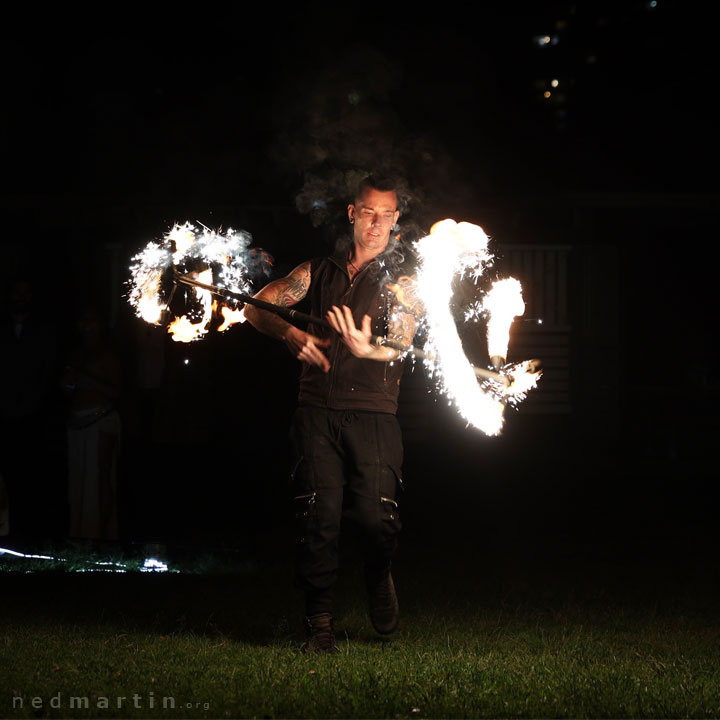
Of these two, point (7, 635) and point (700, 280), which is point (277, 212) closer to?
point (700, 280)

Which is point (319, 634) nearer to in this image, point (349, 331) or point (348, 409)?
point (348, 409)

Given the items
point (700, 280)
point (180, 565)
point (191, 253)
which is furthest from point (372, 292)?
point (700, 280)

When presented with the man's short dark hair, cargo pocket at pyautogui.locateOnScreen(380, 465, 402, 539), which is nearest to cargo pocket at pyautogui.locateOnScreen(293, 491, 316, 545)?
cargo pocket at pyautogui.locateOnScreen(380, 465, 402, 539)

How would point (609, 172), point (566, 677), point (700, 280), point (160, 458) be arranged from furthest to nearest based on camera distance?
point (700, 280), point (609, 172), point (160, 458), point (566, 677)

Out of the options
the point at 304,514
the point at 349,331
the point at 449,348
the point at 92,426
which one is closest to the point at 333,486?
the point at 304,514

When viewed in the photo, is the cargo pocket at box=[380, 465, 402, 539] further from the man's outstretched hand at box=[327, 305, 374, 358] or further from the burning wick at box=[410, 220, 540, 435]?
the man's outstretched hand at box=[327, 305, 374, 358]

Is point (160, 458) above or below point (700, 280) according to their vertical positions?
below

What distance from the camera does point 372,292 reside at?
5.91 m

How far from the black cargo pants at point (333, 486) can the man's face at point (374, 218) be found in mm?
902

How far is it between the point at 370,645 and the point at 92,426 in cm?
393

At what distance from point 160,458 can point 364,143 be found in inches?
386

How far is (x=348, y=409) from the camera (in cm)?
574

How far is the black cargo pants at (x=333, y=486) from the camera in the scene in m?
5.64

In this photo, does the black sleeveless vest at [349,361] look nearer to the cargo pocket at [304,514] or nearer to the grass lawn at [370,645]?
the cargo pocket at [304,514]
